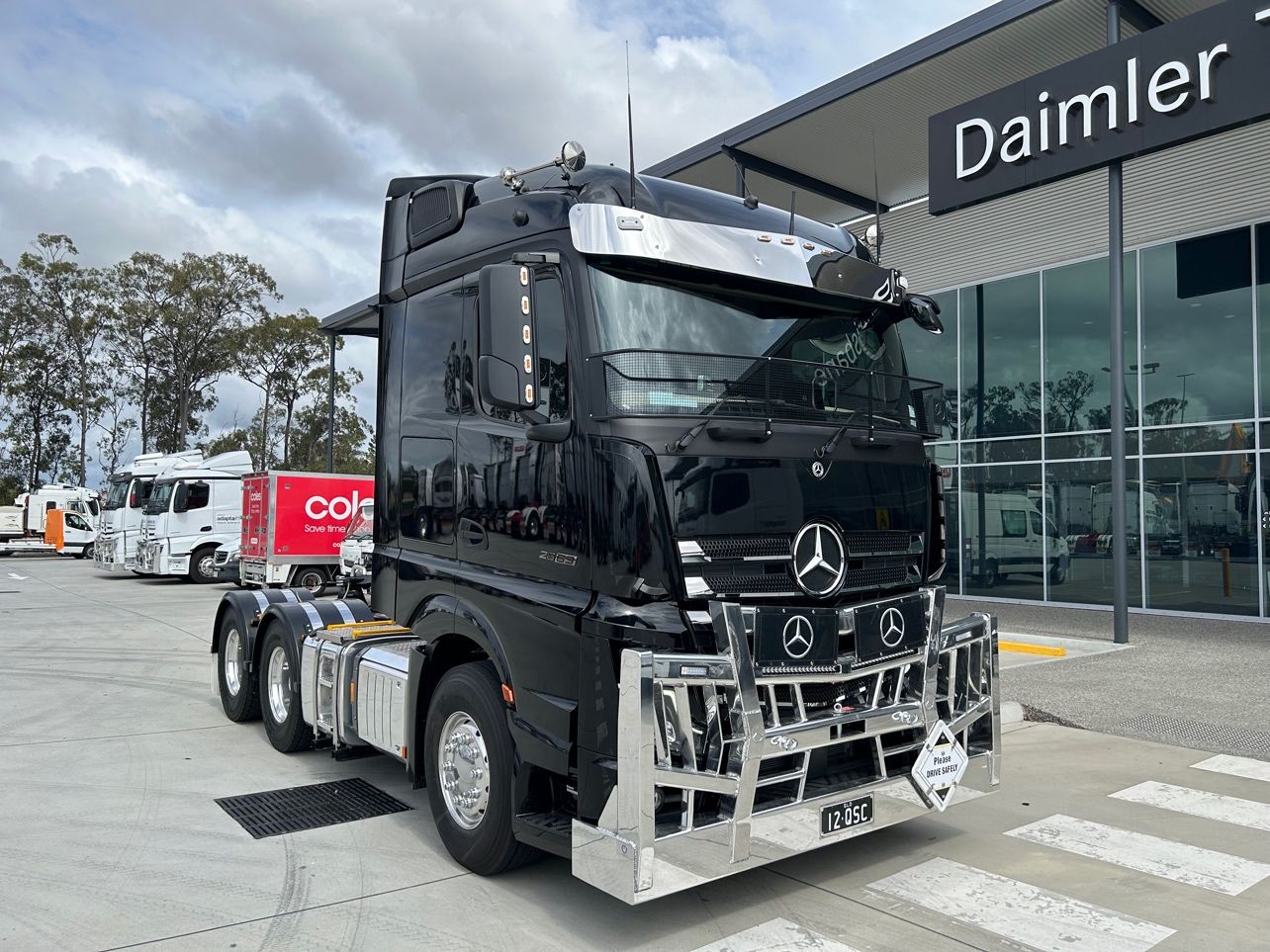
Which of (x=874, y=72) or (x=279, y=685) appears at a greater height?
(x=874, y=72)

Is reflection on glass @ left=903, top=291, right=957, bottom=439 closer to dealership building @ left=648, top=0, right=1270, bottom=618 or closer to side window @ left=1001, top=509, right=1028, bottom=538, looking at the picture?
dealership building @ left=648, top=0, right=1270, bottom=618

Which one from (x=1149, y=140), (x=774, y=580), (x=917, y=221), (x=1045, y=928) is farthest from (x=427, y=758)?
(x=917, y=221)

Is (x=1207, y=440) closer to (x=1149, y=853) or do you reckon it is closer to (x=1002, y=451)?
(x=1002, y=451)

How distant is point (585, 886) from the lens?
170 inches

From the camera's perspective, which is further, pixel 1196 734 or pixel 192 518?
pixel 192 518

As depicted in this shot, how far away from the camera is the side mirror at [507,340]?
3.74m

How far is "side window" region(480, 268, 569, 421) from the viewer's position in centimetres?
397

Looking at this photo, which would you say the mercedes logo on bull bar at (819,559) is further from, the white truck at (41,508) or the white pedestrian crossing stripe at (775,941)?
the white truck at (41,508)

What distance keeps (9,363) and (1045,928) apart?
54.5 meters

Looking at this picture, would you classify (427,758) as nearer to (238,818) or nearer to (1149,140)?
(238,818)

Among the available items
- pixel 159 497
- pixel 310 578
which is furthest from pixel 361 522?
pixel 159 497

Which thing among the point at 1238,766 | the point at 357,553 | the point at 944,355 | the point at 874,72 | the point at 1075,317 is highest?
the point at 874,72

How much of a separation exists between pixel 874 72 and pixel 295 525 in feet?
45.5

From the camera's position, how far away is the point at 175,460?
81.2 ft
